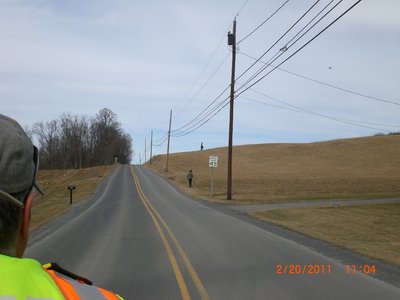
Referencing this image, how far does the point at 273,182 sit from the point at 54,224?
33430mm

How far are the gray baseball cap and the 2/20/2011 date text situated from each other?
26.0ft

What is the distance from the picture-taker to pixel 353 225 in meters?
18.1

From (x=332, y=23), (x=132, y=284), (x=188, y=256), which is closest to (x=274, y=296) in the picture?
(x=132, y=284)

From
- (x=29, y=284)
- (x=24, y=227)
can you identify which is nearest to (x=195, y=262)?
(x=24, y=227)

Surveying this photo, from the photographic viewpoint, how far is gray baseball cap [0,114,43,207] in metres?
1.38

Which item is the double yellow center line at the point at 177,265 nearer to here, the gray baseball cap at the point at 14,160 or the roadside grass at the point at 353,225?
the roadside grass at the point at 353,225

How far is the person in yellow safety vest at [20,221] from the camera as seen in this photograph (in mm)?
1218

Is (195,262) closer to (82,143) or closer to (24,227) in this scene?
(24,227)

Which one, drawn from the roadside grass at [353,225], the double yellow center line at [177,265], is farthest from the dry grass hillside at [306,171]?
the double yellow center line at [177,265]

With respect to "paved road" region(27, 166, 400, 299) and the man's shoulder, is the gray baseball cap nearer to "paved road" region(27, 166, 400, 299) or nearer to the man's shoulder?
the man's shoulder

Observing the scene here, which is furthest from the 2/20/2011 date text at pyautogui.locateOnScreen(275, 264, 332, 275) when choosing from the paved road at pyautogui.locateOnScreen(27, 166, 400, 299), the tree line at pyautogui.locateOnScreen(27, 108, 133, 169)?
the tree line at pyautogui.locateOnScreen(27, 108, 133, 169)

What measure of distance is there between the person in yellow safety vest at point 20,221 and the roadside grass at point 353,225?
34.1 ft

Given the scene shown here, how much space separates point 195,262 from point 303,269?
219 cm

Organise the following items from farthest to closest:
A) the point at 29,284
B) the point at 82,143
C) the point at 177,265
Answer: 1. the point at 82,143
2. the point at 177,265
3. the point at 29,284
